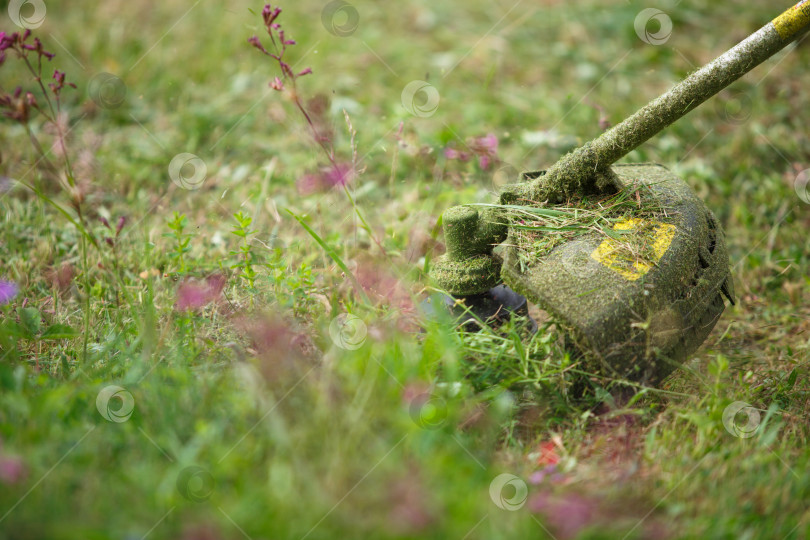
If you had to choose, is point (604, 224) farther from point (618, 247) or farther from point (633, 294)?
point (633, 294)

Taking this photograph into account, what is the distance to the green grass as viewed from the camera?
1.52 m

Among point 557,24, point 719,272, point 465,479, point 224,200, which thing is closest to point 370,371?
point 465,479

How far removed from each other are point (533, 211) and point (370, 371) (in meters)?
0.87

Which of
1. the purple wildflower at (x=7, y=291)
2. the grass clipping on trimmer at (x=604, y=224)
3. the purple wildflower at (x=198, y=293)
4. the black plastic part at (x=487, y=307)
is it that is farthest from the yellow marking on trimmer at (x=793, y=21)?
the purple wildflower at (x=7, y=291)

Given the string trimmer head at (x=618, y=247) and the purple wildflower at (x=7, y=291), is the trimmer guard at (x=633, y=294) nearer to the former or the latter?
the string trimmer head at (x=618, y=247)

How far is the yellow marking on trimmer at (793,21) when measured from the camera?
1958 millimetres

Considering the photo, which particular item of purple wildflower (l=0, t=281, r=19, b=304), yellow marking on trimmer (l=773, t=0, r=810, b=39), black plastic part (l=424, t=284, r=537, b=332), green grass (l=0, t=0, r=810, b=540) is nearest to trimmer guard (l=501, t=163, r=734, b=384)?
green grass (l=0, t=0, r=810, b=540)

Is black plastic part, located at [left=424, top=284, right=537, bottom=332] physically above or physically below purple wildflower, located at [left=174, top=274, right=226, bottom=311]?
below

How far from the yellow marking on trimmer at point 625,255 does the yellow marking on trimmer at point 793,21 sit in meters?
0.72

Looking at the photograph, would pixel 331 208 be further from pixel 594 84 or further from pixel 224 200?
pixel 594 84

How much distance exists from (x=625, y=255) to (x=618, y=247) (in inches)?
1.5

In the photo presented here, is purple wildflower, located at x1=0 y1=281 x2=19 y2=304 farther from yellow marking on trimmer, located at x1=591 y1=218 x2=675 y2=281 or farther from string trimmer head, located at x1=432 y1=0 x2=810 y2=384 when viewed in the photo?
yellow marking on trimmer, located at x1=591 y1=218 x2=675 y2=281

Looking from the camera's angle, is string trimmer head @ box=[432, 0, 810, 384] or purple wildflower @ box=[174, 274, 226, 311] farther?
purple wildflower @ box=[174, 274, 226, 311]

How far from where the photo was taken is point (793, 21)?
1.98 meters
